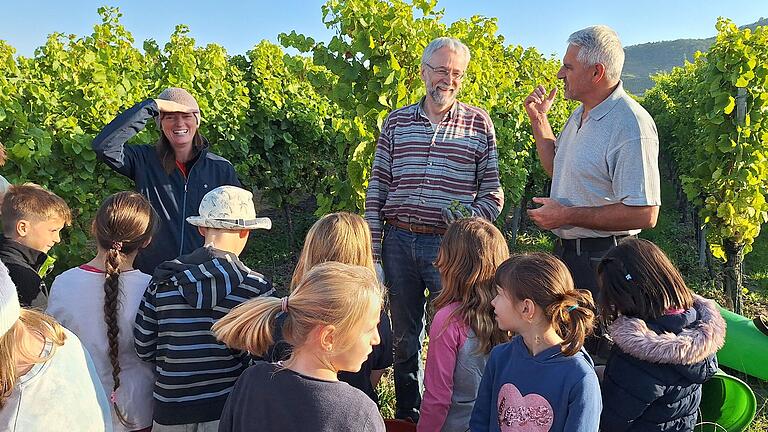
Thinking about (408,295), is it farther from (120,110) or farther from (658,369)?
(120,110)

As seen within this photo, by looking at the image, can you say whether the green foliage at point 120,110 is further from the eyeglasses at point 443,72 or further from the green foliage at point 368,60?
the eyeglasses at point 443,72

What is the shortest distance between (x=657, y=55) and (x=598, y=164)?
343 ft

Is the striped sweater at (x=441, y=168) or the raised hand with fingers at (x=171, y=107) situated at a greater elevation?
the raised hand with fingers at (x=171, y=107)

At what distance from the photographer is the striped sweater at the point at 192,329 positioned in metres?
2.05

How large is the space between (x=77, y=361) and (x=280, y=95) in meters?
6.75

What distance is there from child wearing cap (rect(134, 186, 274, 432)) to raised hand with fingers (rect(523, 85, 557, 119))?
1.71 m

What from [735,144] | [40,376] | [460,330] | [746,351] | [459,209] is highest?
[735,144]

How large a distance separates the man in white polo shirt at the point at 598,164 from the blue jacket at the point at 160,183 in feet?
5.59

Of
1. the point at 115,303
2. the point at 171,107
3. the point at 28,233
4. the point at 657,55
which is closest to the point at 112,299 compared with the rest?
the point at 115,303

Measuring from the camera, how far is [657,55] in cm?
9469

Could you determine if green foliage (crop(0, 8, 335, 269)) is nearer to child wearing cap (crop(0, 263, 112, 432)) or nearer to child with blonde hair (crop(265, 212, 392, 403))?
child with blonde hair (crop(265, 212, 392, 403))

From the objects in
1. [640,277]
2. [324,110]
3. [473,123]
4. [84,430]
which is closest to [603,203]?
[640,277]

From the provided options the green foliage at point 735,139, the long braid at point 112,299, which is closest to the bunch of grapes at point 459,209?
the long braid at point 112,299

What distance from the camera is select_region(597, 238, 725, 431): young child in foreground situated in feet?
6.77
